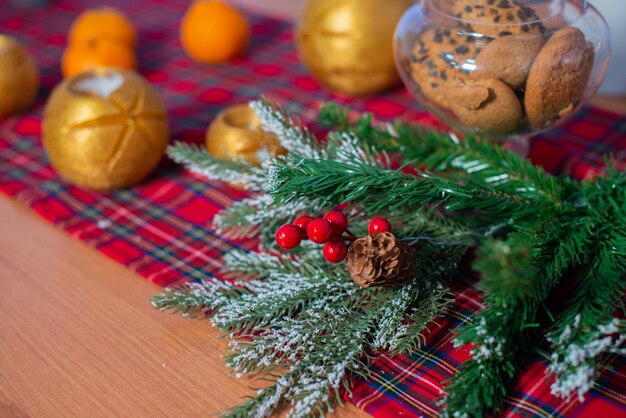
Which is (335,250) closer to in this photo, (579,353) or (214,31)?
(579,353)

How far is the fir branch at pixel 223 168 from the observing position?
1.59 feet

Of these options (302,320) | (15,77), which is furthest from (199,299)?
(15,77)

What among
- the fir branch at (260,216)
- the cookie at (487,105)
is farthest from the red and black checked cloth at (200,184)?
the cookie at (487,105)

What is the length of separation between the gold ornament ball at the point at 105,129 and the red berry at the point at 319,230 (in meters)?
0.25

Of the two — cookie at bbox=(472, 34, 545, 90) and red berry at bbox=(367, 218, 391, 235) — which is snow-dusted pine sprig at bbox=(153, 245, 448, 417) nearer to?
red berry at bbox=(367, 218, 391, 235)

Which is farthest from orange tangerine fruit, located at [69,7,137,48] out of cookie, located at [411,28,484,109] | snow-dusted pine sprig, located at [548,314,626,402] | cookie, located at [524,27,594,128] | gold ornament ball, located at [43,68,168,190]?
snow-dusted pine sprig, located at [548,314,626,402]

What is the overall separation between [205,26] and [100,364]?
51 centimetres

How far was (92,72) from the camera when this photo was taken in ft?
1.97

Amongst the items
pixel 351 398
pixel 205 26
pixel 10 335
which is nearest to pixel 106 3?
pixel 205 26

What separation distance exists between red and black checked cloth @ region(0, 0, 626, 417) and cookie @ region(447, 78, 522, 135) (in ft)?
0.40

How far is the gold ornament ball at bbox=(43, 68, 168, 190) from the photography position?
0.55 m

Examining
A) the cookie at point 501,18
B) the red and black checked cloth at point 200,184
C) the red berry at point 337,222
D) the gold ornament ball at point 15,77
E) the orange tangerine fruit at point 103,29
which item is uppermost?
the cookie at point 501,18

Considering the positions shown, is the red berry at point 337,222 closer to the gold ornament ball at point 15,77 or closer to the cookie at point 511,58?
the cookie at point 511,58

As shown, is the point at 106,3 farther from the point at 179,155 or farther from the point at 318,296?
the point at 318,296
